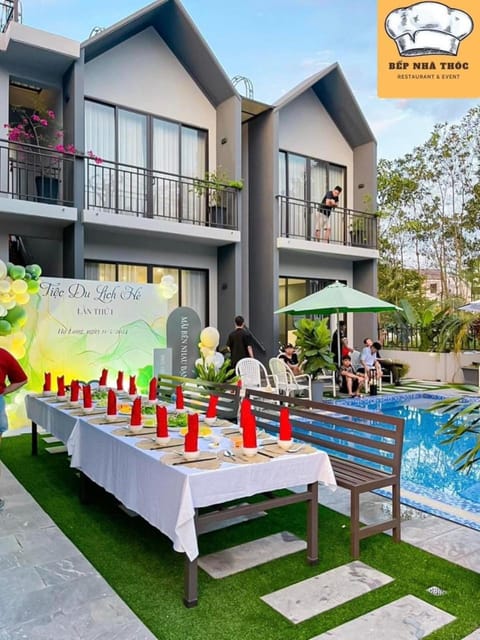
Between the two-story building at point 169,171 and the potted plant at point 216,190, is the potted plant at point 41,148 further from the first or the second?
the potted plant at point 216,190

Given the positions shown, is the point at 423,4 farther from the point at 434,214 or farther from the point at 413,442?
the point at 434,214

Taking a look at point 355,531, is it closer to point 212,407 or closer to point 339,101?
point 212,407

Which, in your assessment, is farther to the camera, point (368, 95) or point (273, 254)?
point (368, 95)

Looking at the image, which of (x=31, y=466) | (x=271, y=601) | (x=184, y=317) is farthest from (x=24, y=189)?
(x=271, y=601)

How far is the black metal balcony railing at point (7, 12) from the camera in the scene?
9367 mm

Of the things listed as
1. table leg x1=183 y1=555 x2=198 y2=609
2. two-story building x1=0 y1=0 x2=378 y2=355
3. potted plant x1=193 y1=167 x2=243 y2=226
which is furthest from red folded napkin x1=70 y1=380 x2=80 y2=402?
potted plant x1=193 y1=167 x2=243 y2=226

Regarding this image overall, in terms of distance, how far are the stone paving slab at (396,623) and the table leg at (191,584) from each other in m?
0.69

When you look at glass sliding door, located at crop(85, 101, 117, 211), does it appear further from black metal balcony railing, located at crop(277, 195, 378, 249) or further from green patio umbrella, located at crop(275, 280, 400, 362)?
green patio umbrella, located at crop(275, 280, 400, 362)

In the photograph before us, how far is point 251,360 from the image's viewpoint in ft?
30.2

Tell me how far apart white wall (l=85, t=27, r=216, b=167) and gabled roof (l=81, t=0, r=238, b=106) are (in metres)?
0.14

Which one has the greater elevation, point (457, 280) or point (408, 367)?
point (457, 280)

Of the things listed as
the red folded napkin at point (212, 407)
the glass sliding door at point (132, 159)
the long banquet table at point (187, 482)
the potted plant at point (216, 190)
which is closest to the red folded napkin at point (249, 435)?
the long banquet table at point (187, 482)

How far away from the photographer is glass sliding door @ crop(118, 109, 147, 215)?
1054 centimetres

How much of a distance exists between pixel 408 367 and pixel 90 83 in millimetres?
10412
